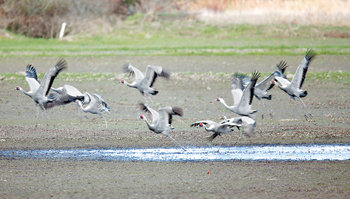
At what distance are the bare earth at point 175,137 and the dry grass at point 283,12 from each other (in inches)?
473

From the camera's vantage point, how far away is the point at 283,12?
118 feet

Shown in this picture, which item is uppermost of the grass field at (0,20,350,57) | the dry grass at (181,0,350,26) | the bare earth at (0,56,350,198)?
the dry grass at (181,0,350,26)

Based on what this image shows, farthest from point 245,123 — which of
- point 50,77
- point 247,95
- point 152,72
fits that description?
point 50,77

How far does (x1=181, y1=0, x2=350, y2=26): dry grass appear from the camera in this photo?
113ft

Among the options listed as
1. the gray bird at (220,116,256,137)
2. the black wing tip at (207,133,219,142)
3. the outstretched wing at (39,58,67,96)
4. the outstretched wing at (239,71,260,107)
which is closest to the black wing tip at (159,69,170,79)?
the outstretched wing at (239,71,260,107)

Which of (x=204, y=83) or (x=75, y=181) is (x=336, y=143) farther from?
(x=204, y=83)

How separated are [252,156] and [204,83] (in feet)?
28.5

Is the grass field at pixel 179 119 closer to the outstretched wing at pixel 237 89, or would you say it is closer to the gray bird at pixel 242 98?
the gray bird at pixel 242 98

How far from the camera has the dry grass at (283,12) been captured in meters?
34.5

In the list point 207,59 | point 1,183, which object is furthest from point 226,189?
point 207,59

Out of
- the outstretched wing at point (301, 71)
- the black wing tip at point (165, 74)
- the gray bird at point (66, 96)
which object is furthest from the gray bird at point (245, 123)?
the gray bird at point (66, 96)

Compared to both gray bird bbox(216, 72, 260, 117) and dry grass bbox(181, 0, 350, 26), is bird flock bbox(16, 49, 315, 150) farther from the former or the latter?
dry grass bbox(181, 0, 350, 26)

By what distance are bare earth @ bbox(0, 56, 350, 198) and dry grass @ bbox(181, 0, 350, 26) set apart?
12.0m

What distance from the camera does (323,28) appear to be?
109 ft
